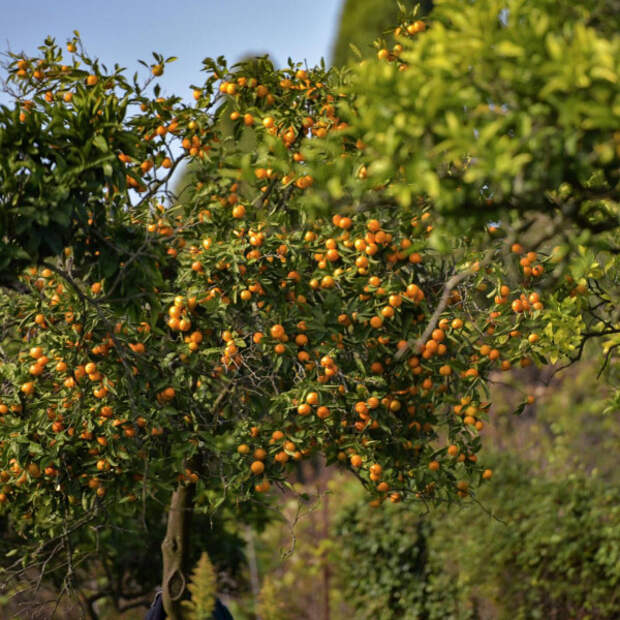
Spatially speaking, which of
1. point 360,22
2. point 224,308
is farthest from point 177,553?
point 360,22

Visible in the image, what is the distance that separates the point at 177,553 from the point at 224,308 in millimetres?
1672

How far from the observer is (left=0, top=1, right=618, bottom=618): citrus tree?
299cm

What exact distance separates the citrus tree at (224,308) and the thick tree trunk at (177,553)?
0.59 m

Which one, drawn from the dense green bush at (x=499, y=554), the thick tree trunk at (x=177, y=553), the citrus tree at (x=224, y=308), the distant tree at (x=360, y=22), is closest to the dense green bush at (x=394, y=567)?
the dense green bush at (x=499, y=554)

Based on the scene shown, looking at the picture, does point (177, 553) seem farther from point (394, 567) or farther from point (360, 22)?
point (360, 22)

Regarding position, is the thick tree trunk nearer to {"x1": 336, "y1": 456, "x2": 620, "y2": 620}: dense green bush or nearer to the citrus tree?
the citrus tree

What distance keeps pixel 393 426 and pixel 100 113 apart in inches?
71.8

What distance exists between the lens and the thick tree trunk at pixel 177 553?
13.8ft

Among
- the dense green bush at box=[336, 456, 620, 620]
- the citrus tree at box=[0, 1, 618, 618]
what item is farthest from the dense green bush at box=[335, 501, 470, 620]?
the citrus tree at box=[0, 1, 618, 618]

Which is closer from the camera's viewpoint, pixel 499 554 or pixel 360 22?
pixel 499 554

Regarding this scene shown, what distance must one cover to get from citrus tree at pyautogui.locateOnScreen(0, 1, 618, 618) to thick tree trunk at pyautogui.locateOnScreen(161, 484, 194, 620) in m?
0.59

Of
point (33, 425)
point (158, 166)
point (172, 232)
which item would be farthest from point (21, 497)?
point (158, 166)

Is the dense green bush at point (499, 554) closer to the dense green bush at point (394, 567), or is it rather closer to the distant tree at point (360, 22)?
the dense green bush at point (394, 567)

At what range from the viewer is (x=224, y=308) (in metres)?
3.32
